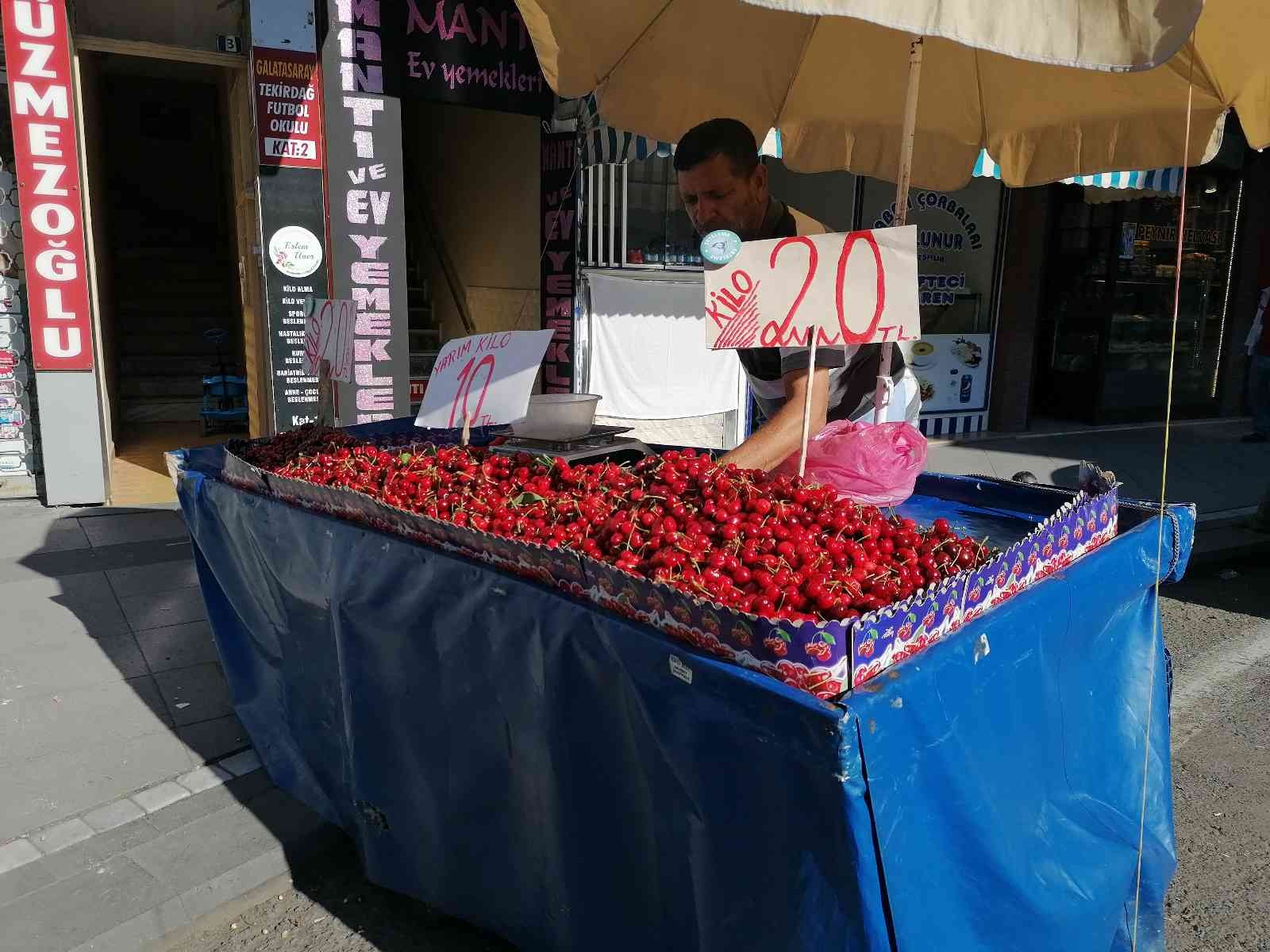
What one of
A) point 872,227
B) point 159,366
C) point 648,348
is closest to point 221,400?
point 159,366

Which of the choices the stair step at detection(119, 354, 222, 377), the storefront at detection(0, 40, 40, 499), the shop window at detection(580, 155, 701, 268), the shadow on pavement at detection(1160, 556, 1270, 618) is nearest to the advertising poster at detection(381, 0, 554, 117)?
the shop window at detection(580, 155, 701, 268)

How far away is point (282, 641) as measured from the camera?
2.99 meters

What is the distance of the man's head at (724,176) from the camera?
295cm

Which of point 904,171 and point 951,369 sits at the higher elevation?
point 904,171

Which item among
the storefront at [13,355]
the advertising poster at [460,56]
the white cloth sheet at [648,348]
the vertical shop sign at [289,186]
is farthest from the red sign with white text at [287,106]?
the white cloth sheet at [648,348]

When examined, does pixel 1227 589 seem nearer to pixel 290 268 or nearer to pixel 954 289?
pixel 954 289

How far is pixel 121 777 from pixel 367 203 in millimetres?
5182

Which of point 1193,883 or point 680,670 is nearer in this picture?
point 680,670

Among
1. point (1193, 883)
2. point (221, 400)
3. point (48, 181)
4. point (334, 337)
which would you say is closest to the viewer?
point (1193, 883)

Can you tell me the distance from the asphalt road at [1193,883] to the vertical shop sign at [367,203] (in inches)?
190

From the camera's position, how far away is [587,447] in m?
2.93

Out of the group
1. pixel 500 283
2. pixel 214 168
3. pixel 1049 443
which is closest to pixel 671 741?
pixel 500 283

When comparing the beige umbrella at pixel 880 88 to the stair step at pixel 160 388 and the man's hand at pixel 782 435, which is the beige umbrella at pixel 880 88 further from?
the stair step at pixel 160 388

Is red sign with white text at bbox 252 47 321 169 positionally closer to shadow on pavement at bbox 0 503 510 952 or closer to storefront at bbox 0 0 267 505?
storefront at bbox 0 0 267 505
